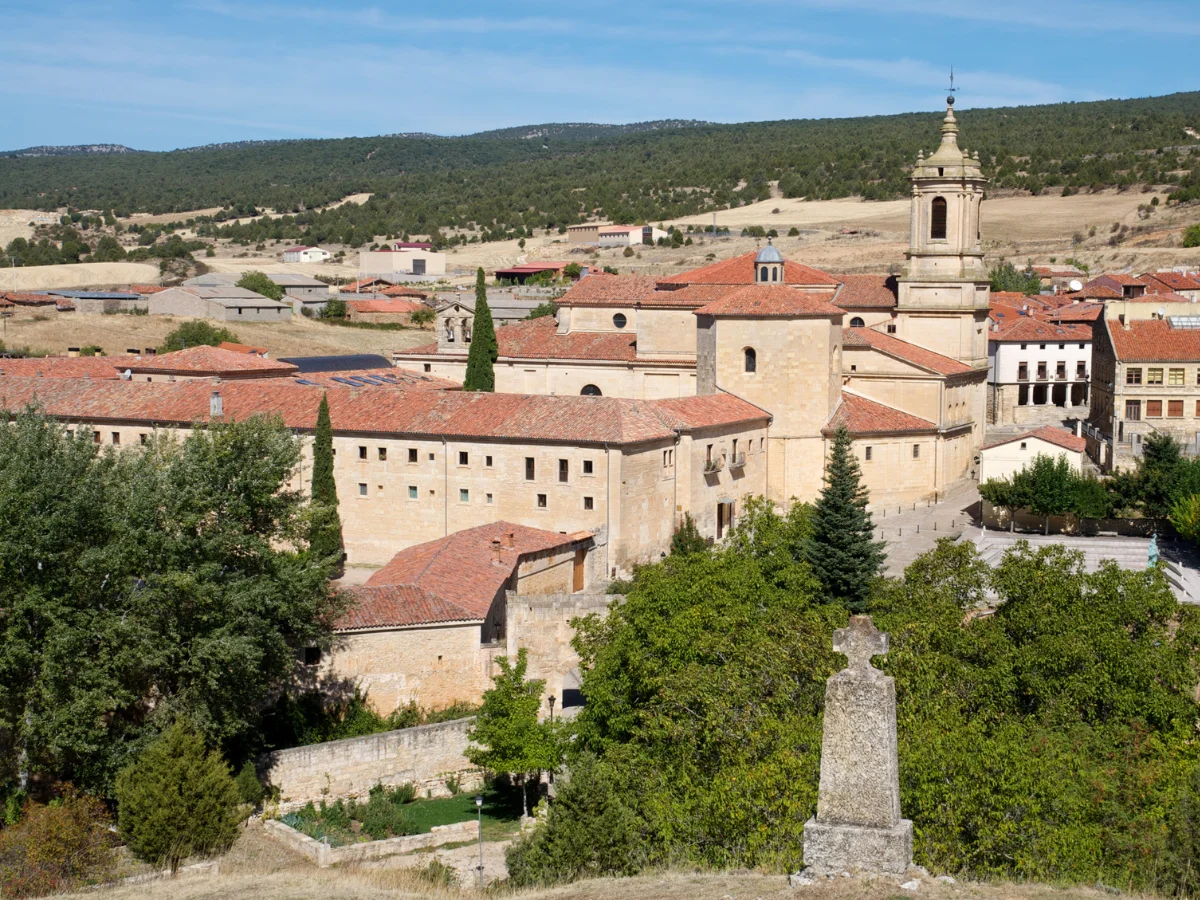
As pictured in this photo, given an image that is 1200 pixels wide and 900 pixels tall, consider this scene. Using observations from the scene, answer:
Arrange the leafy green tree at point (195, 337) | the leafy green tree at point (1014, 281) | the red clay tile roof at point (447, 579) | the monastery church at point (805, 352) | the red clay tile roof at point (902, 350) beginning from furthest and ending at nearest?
the leafy green tree at point (1014, 281) → the leafy green tree at point (195, 337) → the red clay tile roof at point (902, 350) → the monastery church at point (805, 352) → the red clay tile roof at point (447, 579)

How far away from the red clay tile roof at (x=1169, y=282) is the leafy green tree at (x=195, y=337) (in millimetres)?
47744

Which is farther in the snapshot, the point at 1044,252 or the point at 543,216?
the point at 543,216

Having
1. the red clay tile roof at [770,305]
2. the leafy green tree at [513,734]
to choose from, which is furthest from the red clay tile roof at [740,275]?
the leafy green tree at [513,734]

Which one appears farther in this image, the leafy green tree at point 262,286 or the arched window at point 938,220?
the leafy green tree at point 262,286

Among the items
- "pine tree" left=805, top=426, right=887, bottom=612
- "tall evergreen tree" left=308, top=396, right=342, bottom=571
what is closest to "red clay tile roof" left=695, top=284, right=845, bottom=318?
"pine tree" left=805, top=426, right=887, bottom=612

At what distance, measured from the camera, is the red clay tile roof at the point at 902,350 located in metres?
49.4

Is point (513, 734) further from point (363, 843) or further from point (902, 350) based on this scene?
point (902, 350)

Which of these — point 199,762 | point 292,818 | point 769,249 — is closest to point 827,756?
point 199,762

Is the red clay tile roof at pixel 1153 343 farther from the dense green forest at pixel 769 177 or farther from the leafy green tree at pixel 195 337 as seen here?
the dense green forest at pixel 769 177

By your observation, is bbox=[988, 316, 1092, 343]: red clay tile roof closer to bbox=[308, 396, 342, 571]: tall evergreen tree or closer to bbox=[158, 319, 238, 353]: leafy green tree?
bbox=[308, 396, 342, 571]: tall evergreen tree

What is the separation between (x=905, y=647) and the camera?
21984 millimetres

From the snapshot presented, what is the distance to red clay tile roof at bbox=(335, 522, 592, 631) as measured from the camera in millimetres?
28469

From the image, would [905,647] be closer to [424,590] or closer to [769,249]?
[424,590]

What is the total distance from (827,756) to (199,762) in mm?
12392
